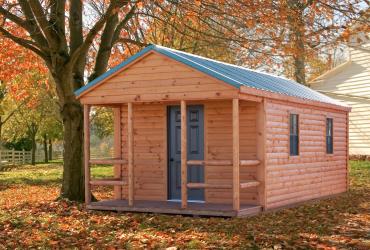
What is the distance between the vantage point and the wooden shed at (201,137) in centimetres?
1370

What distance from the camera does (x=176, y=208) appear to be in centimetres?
1410

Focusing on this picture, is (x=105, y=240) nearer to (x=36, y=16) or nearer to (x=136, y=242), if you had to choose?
(x=136, y=242)

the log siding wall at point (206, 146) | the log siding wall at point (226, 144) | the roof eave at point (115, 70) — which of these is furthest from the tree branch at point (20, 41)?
the log siding wall at point (226, 144)

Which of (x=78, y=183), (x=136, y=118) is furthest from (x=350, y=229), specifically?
(x=78, y=183)

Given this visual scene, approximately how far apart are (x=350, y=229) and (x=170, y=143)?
18.3 ft

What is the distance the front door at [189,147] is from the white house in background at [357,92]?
17068 mm

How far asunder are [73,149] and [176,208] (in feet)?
14.3

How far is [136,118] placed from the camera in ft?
53.7

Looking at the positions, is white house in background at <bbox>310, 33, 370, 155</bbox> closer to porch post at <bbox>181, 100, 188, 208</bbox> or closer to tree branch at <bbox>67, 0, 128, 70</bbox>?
tree branch at <bbox>67, 0, 128, 70</bbox>

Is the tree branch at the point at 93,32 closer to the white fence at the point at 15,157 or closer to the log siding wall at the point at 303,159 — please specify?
the log siding wall at the point at 303,159

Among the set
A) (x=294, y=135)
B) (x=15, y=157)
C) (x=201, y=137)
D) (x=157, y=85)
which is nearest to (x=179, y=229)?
(x=157, y=85)

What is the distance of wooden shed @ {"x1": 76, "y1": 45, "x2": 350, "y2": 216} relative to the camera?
13703 mm

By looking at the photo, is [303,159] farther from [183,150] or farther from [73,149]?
[73,149]

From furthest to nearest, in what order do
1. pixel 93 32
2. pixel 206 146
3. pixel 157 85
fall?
pixel 93 32, pixel 206 146, pixel 157 85
